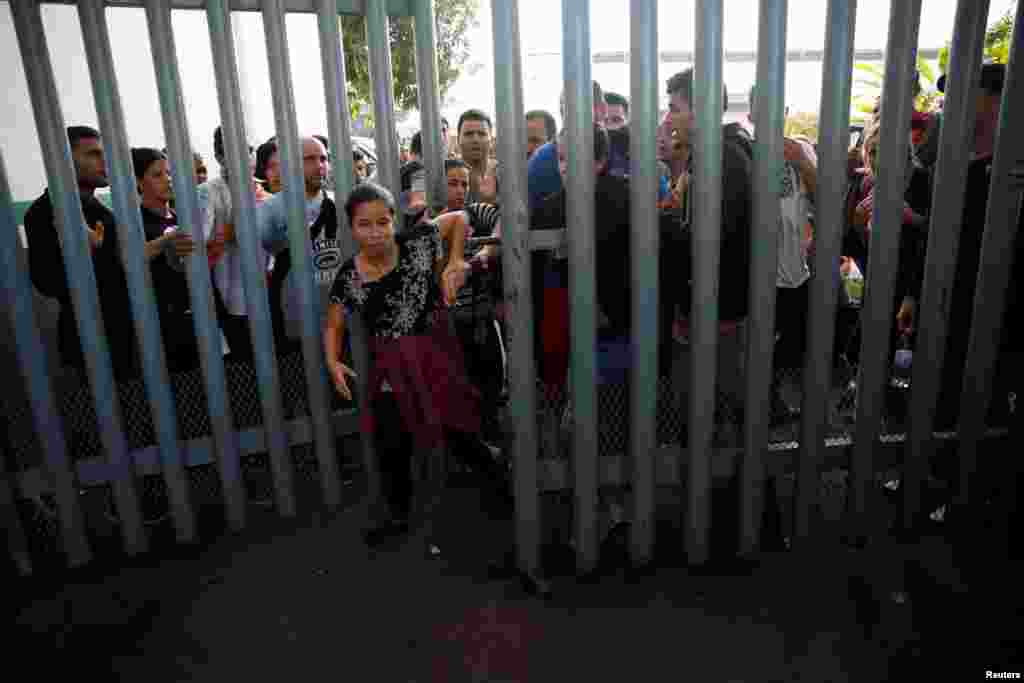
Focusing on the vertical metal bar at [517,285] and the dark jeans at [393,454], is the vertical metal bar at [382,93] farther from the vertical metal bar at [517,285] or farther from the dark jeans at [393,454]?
the dark jeans at [393,454]

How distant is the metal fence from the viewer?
8.27 ft

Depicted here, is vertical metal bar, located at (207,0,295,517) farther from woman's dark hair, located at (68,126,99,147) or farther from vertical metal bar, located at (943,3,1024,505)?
vertical metal bar, located at (943,3,1024,505)

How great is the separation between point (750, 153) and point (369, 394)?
5.81ft

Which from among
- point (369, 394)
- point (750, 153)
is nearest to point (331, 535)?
point (369, 394)

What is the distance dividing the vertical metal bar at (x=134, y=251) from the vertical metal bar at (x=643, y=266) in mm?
1732

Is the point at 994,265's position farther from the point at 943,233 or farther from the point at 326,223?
the point at 326,223

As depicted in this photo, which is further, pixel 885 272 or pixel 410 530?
pixel 410 530

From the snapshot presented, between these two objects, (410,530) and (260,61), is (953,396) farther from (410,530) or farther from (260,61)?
(260,61)

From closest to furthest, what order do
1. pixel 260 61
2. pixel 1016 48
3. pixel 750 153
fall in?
pixel 1016 48 < pixel 750 153 < pixel 260 61

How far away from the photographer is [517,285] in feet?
8.57

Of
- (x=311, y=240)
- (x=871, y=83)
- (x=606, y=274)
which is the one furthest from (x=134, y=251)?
(x=871, y=83)

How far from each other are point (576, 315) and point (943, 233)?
140 centimetres

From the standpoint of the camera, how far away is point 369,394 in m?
3.08

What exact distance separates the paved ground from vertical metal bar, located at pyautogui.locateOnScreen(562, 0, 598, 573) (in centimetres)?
31
